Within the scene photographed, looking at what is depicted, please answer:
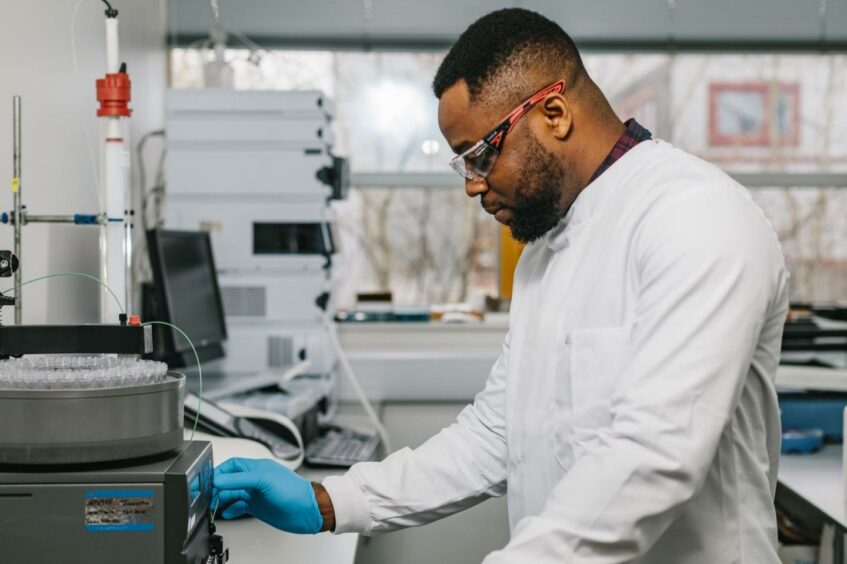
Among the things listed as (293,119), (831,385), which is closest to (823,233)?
(831,385)

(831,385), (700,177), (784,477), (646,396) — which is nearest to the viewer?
(646,396)

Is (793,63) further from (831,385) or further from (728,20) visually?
(831,385)

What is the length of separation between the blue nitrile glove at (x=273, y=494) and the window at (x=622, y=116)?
82.8 inches

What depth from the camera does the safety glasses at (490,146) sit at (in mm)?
1117

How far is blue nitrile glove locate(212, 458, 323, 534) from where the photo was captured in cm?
122

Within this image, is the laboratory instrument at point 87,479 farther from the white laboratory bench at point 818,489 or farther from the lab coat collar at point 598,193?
the white laboratory bench at point 818,489

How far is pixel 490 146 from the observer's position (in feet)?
3.76

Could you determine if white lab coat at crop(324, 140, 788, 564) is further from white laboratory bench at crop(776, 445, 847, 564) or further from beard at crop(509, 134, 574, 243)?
white laboratory bench at crop(776, 445, 847, 564)

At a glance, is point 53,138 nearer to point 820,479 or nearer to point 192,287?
point 192,287

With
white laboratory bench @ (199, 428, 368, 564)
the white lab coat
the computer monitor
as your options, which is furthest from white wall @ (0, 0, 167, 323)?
the white lab coat

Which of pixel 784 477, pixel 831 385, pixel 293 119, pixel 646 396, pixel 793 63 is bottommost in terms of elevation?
pixel 784 477

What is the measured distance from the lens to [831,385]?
233 cm

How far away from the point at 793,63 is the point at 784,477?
2150 mm

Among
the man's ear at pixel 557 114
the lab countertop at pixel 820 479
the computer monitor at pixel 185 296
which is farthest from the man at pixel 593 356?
the lab countertop at pixel 820 479
